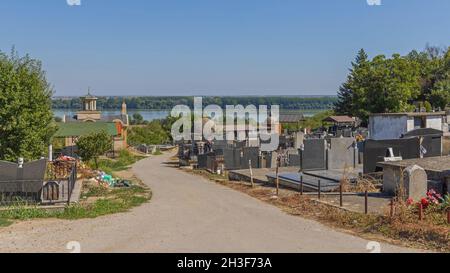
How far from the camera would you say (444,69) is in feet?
194

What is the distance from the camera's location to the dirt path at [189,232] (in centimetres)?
1084

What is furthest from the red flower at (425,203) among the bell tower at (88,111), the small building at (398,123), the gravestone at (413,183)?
the bell tower at (88,111)

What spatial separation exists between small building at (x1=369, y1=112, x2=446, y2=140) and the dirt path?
54.1 feet

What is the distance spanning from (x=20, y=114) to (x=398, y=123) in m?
21.5

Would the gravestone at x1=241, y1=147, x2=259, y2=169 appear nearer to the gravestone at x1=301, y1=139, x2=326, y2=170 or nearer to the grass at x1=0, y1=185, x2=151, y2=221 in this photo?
the gravestone at x1=301, y1=139, x2=326, y2=170

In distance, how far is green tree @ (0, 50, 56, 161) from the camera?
72.8 ft

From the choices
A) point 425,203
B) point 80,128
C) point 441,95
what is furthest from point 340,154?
point 441,95

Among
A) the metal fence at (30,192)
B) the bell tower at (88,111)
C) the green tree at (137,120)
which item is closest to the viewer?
the metal fence at (30,192)

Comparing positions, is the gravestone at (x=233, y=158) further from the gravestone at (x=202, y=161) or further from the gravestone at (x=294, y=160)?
the gravestone at (x=202, y=161)

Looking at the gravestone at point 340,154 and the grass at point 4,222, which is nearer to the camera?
the grass at point 4,222

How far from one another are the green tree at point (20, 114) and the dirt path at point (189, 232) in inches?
322
